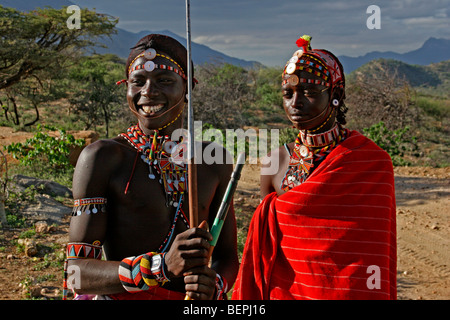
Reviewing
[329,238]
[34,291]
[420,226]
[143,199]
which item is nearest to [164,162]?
[143,199]

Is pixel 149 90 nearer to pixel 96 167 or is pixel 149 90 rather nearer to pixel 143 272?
pixel 96 167

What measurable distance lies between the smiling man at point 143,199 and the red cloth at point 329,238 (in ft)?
0.88

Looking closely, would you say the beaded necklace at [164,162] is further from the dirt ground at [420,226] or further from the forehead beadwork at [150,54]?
the dirt ground at [420,226]

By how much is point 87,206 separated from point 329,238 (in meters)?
1.07

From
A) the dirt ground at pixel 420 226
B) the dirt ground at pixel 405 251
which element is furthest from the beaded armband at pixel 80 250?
the dirt ground at pixel 420 226

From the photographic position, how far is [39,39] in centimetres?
1570

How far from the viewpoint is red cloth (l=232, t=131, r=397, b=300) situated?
2.11 metres

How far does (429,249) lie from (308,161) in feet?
15.2

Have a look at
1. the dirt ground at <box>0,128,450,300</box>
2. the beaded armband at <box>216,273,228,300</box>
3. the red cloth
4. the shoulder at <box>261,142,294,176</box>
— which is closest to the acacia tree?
the dirt ground at <box>0,128,450,300</box>

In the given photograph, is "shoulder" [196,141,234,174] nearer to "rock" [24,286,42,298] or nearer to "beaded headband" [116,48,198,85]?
"beaded headband" [116,48,198,85]

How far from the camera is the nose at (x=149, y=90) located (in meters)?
1.88

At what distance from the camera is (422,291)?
16.7 feet

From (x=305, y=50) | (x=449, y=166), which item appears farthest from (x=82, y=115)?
(x=305, y=50)

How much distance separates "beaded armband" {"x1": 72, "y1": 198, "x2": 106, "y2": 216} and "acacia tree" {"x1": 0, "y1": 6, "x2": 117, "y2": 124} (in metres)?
13.5
